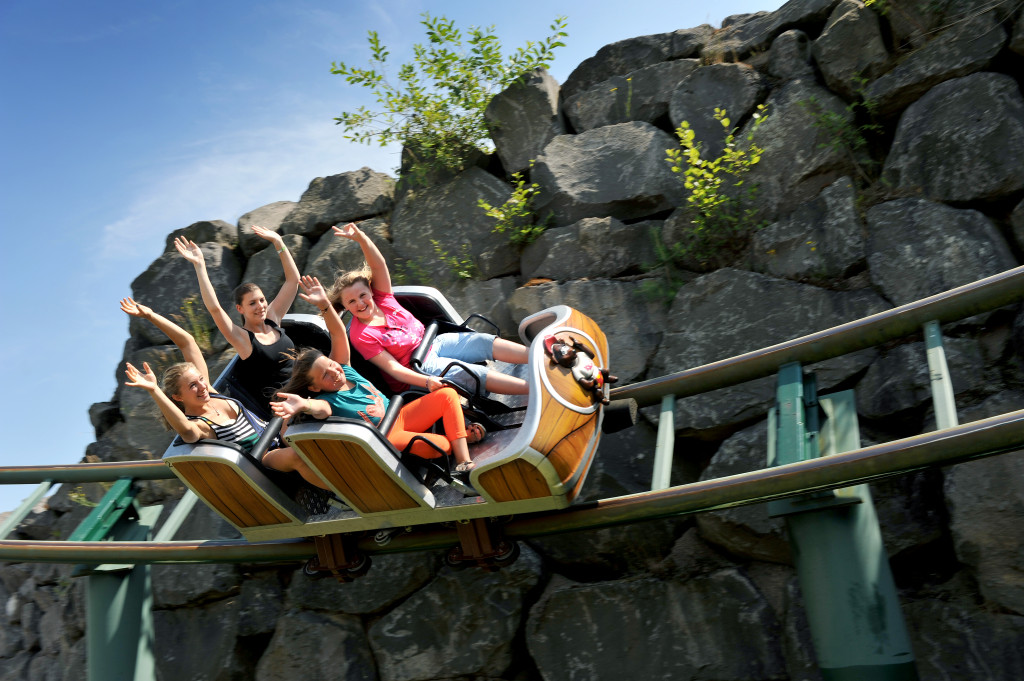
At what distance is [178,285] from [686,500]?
4286 mm

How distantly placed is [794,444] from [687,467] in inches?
49.8

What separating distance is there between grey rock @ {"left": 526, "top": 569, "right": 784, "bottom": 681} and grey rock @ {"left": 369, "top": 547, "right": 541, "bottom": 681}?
143 millimetres

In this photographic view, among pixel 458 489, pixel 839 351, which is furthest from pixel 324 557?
pixel 839 351

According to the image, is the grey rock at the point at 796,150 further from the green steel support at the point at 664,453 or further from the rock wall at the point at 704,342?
the green steel support at the point at 664,453

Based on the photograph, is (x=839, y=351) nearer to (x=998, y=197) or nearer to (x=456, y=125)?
(x=998, y=197)

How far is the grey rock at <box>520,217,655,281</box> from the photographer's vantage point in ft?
15.2

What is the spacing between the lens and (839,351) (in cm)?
300

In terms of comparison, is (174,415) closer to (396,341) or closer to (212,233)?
(396,341)

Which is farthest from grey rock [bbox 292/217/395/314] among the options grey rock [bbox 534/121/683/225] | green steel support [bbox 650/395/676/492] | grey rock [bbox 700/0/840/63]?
green steel support [bbox 650/395/676/492]

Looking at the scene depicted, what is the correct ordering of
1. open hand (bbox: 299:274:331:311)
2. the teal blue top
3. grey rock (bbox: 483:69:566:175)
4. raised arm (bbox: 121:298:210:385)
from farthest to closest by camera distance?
grey rock (bbox: 483:69:566:175) → raised arm (bbox: 121:298:210:385) → open hand (bbox: 299:274:331:311) → the teal blue top

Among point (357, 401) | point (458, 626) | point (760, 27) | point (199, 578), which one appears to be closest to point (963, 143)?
point (760, 27)

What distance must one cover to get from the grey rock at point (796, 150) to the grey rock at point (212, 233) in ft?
11.3

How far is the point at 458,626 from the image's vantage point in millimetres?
Result: 4047

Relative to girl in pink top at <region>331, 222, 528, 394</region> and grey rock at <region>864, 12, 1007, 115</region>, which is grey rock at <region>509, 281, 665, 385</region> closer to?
girl in pink top at <region>331, 222, 528, 394</region>
